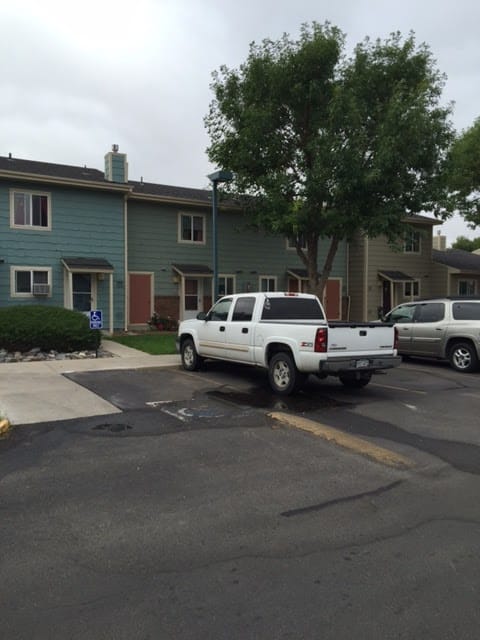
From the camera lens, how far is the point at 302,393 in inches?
377

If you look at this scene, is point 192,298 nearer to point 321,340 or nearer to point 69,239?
point 69,239

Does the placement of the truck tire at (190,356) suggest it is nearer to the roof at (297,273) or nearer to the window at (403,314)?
the window at (403,314)

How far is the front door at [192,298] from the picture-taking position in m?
22.7

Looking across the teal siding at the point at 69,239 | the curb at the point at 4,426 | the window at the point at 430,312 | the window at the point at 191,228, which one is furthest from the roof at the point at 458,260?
the curb at the point at 4,426

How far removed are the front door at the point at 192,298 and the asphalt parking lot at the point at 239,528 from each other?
1497 centimetres

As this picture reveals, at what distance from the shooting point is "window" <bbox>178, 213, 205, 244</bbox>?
22531 mm

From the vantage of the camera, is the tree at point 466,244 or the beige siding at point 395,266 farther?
the tree at point 466,244

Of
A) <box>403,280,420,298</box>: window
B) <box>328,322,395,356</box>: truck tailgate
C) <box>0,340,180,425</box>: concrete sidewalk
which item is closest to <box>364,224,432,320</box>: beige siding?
Answer: <box>403,280,420,298</box>: window

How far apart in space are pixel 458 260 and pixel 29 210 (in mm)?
23878

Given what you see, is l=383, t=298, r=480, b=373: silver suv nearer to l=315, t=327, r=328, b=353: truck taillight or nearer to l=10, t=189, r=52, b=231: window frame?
l=315, t=327, r=328, b=353: truck taillight

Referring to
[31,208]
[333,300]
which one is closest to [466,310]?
[333,300]

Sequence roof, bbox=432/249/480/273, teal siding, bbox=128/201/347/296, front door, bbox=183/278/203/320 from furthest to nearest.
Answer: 1. roof, bbox=432/249/480/273
2. front door, bbox=183/278/203/320
3. teal siding, bbox=128/201/347/296

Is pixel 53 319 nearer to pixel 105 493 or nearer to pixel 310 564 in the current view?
pixel 105 493

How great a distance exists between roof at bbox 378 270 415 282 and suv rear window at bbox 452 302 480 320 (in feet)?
46.3
